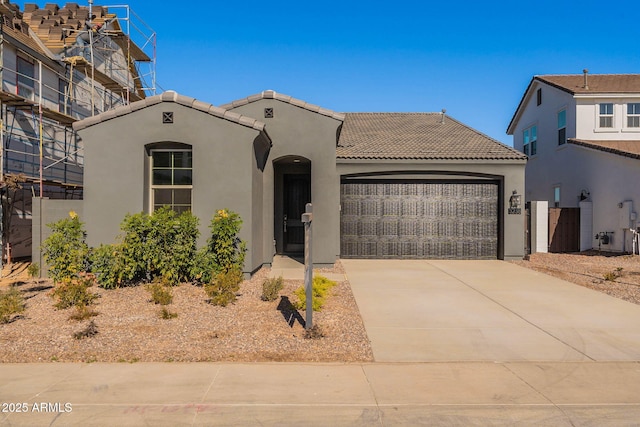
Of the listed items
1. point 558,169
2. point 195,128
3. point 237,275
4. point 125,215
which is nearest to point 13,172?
point 125,215

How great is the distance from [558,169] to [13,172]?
22.2 m

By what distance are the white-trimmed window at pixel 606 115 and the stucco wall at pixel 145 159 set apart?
55.2 feet

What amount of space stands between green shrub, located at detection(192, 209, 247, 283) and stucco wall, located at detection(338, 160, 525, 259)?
571 cm

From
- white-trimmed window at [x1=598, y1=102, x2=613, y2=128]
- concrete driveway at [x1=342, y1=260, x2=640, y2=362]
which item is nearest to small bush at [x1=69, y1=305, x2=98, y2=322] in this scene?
concrete driveway at [x1=342, y1=260, x2=640, y2=362]

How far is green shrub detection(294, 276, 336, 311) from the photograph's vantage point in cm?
725

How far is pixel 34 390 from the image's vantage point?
4348mm

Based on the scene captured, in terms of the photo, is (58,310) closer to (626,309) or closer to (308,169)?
(308,169)

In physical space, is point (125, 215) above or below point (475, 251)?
above

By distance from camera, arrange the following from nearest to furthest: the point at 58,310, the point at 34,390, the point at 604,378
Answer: the point at 34,390 < the point at 604,378 < the point at 58,310

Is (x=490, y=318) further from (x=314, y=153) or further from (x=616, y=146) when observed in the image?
(x=616, y=146)

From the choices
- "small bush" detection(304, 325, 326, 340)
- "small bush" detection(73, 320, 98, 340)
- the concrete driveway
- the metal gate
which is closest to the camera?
the concrete driveway

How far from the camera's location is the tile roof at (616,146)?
50.6ft

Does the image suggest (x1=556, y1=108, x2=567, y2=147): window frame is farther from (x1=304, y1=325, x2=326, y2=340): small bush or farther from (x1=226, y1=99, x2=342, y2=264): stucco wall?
(x1=304, y1=325, x2=326, y2=340): small bush

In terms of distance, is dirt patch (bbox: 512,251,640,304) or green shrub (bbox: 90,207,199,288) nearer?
green shrub (bbox: 90,207,199,288)
